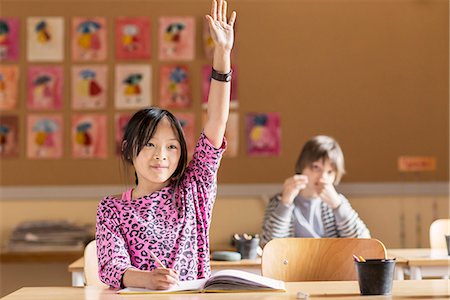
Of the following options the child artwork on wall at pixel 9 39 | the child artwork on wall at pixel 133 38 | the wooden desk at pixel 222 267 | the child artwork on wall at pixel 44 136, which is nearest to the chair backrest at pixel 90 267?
the wooden desk at pixel 222 267

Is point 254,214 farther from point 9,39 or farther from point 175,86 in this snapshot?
point 9,39

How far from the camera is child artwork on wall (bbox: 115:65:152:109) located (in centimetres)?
443

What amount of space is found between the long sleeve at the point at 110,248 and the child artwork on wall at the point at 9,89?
261cm

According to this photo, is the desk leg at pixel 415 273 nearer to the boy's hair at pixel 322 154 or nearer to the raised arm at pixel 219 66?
the boy's hair at pixel 322 154

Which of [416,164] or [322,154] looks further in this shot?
[416,164]

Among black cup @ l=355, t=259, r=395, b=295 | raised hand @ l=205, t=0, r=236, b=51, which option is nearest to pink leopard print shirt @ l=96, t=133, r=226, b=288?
raised hand @ l=205, t=0, r=236, b=51

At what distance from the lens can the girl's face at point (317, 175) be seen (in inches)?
130

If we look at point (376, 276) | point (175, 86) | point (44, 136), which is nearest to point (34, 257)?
point (44, 136)

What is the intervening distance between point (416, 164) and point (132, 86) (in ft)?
5.28

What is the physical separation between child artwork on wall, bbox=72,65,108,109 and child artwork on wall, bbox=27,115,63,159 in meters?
0.15

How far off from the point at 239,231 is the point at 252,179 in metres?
0.29

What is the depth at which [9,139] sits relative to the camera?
4.39m

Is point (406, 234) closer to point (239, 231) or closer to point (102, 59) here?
point (239, 231)

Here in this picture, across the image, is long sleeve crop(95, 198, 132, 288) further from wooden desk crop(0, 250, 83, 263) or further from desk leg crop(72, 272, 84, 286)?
wooden desk crop(0, 250, 83, 263)
